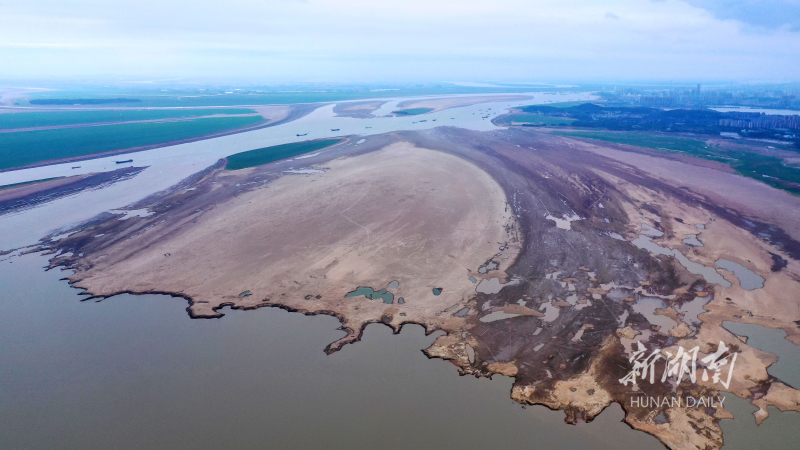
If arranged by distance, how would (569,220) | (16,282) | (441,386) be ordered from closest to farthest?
1. (441,386)
2. (16,282)
3. (569,220)

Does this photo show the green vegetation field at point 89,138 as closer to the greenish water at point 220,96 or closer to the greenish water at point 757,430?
the greenish water at point 220,96

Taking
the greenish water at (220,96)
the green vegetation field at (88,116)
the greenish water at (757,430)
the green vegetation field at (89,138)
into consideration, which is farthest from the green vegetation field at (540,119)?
A: the greenish water at (757,430)

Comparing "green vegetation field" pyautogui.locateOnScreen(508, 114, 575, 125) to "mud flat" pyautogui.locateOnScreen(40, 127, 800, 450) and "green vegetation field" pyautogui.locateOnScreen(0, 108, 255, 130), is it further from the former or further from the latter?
"green vegetation field" pyautogui.locateOnScreen(0, 108, 255, 130)

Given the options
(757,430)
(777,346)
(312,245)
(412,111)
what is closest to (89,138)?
(312,245)

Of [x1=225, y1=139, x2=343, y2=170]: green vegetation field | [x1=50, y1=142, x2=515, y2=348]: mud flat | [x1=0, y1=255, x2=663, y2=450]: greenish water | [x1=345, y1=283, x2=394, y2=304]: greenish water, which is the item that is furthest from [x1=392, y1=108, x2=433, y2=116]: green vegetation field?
[x1=0, y1=255, x2=663, y2=450]: greenish water

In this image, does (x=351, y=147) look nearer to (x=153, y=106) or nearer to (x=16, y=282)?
(x=16, y=282)

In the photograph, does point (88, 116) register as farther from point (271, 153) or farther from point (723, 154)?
point (723, 154)

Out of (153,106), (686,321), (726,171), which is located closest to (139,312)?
(686,321)
